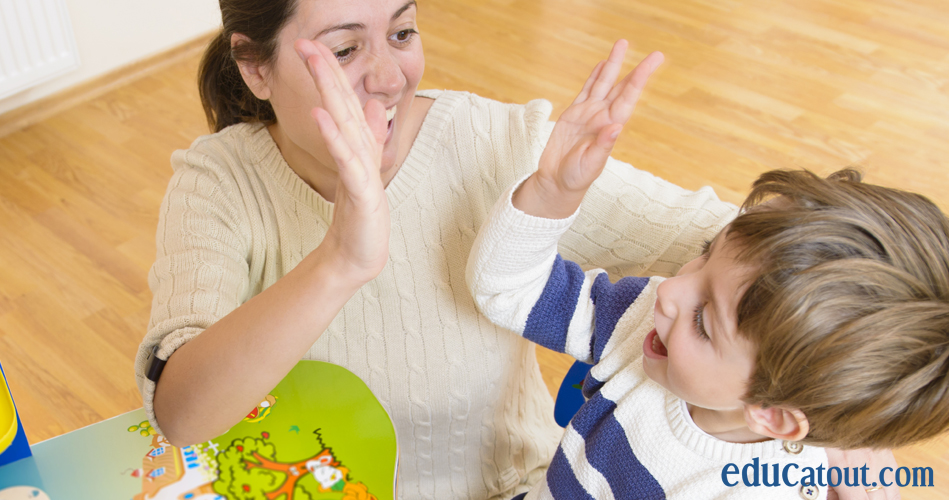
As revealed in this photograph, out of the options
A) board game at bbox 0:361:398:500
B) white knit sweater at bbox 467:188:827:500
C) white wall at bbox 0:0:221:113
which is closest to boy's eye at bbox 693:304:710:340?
white knit sweater at bbox 467:188:827:500

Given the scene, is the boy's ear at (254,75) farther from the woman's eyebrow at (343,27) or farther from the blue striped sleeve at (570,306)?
the blue striped sleeve at (570,306)

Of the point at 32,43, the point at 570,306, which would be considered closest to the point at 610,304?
the point at 570,306

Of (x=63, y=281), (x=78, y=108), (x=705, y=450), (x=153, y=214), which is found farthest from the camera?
(x=78, y=108)

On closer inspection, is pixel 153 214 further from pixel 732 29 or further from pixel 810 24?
pixel 810 24

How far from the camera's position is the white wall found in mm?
2820

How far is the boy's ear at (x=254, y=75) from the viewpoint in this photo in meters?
1.05

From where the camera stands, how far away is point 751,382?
2.56 ft

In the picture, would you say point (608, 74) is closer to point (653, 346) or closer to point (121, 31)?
point (653, 346)

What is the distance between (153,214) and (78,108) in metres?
0.75

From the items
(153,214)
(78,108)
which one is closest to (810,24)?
(153,214)

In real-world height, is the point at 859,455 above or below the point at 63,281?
above

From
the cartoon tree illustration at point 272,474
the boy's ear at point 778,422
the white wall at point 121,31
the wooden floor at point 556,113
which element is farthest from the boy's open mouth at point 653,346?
the white wall at point 121,31

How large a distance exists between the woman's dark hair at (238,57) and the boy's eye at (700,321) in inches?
23.2

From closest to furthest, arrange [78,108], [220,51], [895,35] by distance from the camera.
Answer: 1. [220,51]
2. [78,108]
3. [895,35]
